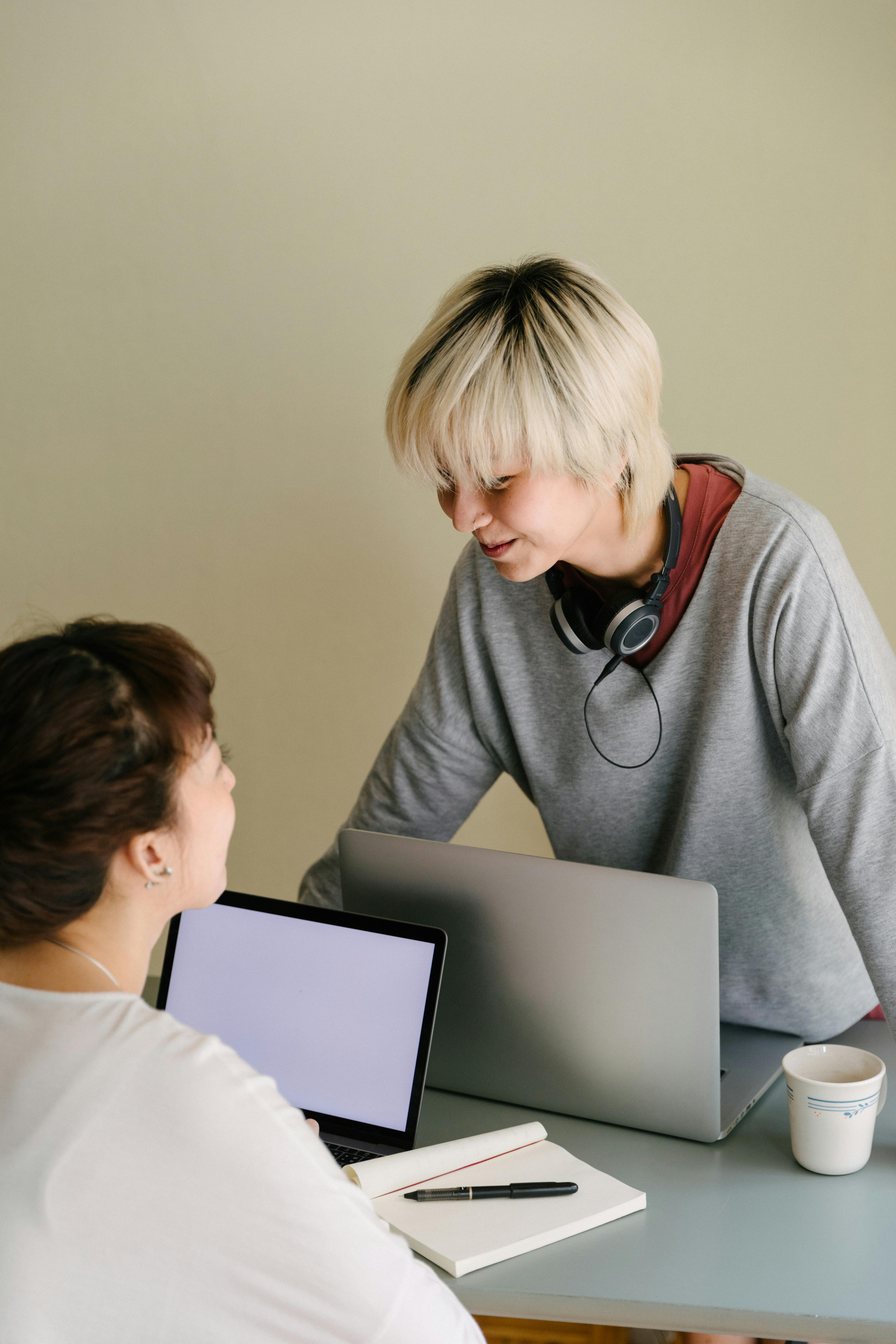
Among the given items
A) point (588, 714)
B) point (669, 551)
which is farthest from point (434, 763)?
point (669, 551)

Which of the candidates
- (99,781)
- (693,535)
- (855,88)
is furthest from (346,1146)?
(855,88)

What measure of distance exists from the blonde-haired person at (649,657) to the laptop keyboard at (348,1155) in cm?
41

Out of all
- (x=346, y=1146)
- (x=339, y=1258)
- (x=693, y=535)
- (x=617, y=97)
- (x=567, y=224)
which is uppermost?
(x=617, y=97)

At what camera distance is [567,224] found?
2.17 m

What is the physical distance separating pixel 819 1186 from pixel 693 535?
2.35 feet

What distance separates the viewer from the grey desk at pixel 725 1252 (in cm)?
96

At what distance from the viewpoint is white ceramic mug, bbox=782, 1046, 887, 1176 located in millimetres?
1115

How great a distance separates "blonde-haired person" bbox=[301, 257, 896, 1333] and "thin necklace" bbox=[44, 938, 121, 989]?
2.12 feet

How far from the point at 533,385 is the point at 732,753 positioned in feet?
1.57

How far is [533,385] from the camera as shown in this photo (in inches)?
47.6

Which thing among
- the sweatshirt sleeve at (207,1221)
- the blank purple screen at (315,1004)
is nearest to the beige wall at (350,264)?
the blank purple screen at (315,1004)

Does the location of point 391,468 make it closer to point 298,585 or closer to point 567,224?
point 298,585

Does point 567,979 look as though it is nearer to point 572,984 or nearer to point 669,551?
point 572,984

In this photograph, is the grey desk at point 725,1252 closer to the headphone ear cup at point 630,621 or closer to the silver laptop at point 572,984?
the silver laptop at point 572,984
